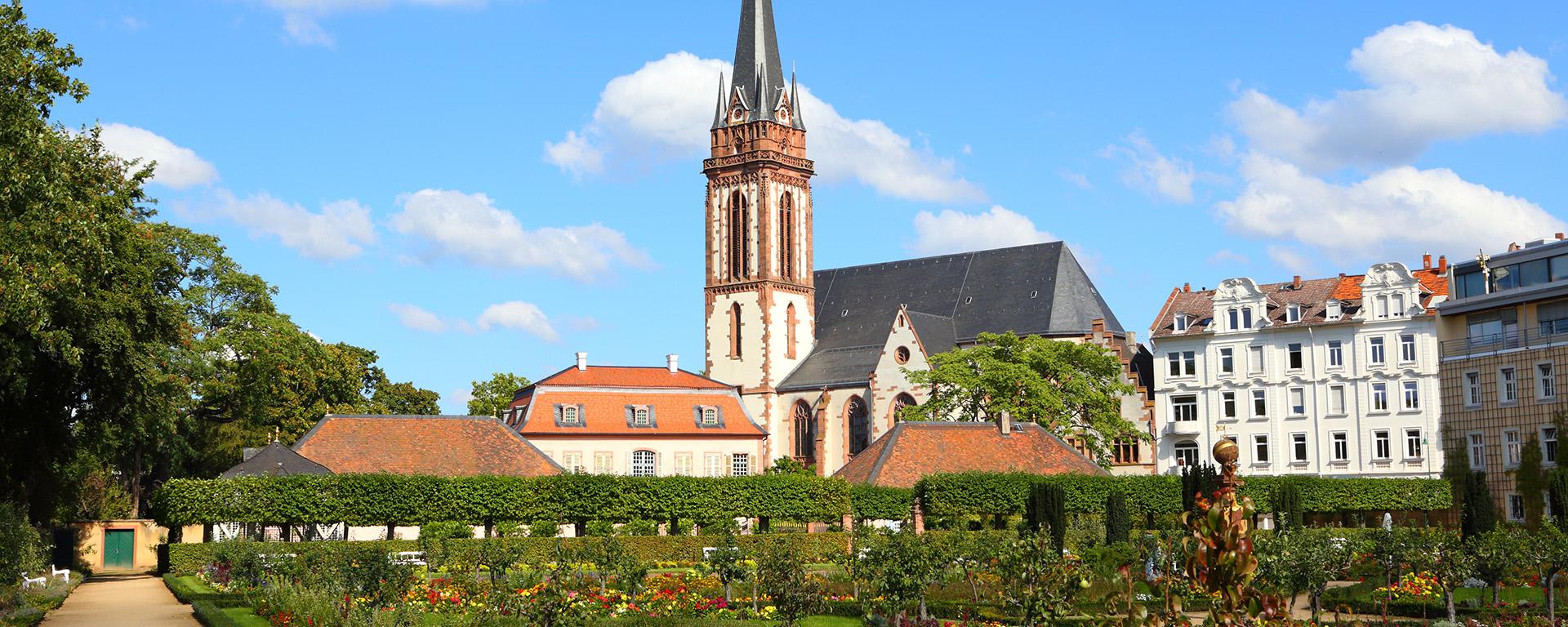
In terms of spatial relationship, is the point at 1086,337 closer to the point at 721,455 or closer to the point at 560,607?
the point at 721,455

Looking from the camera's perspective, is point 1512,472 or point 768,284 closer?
point 1512,472

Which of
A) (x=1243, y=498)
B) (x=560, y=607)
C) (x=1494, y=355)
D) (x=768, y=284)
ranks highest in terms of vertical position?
(x=768, y=284)

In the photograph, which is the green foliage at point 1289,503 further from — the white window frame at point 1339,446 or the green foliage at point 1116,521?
the white window frame at point 1339,446

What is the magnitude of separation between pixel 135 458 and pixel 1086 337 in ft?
163

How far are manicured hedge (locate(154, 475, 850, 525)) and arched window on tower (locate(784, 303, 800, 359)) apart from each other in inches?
1535

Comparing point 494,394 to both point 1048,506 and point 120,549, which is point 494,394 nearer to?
point 120,549

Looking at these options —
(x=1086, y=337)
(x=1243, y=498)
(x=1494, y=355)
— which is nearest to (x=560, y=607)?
(x=1243, y=498)

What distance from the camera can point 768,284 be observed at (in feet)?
310

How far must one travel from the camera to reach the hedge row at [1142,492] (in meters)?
55.2

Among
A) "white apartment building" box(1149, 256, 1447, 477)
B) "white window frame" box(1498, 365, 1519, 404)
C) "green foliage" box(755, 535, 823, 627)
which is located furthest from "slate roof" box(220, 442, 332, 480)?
"white window frame" box(1498, 365, 1519, 404)

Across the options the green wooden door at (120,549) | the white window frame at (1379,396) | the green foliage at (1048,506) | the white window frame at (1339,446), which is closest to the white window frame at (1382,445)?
the white window frame at (1379,396)

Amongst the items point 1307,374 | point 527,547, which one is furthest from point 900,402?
point 527,547

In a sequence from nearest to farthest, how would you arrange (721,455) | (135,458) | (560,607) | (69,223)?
(560,607), (69,223), (135,458), (721,455)

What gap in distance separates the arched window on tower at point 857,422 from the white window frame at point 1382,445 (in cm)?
2903
